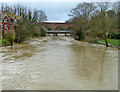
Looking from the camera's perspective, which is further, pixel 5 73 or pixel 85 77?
pixel 5 73

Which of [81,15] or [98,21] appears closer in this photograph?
[98,21]

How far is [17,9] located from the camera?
65625mm

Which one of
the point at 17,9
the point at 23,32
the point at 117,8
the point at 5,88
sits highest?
the point at 17,9

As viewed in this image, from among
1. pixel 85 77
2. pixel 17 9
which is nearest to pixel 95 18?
pixel 85 77

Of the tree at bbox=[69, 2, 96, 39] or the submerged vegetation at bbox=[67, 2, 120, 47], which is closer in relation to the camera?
the submerged vegetation at bbox=[67, 2, 120, 47]

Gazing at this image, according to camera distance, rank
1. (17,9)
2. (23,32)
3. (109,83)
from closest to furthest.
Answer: (109,83) < (23,32) < (17,9)

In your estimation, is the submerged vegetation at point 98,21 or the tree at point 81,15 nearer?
the submerged vegetation at point 98,21

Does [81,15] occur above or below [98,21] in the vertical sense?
above

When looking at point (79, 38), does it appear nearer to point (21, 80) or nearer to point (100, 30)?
point (100, 30)

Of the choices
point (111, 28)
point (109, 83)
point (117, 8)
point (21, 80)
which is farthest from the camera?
point (117, 8)

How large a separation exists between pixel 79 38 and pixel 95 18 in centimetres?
1460

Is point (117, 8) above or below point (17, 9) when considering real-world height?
below

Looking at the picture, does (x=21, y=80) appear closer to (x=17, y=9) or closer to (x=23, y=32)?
(x=23, y=32)

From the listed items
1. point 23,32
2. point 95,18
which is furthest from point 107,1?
point 23,32
